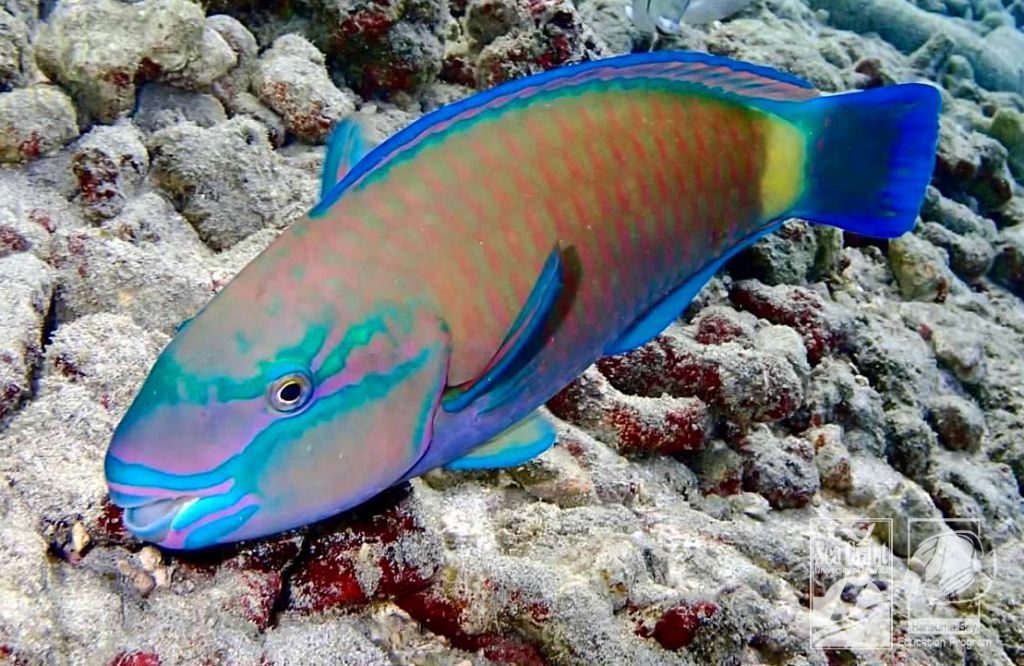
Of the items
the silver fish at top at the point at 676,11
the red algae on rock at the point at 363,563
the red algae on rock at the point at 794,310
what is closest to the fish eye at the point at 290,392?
the red algae on rock at the point at 363,563

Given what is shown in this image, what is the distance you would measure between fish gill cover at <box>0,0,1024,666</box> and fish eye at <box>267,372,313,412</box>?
786 millimetres

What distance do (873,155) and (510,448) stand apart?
95 centimetres

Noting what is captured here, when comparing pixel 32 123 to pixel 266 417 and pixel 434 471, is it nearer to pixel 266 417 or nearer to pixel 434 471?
pixel 434 471

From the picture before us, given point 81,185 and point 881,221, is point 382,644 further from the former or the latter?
point 81,185

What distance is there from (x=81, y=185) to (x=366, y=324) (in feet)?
7.31

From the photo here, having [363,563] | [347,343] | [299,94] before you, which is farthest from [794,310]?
[347,343]

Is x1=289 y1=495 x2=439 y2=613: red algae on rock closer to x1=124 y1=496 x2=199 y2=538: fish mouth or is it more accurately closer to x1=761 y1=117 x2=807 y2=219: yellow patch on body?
x1=124 y1=496 x2=199 y2=538: fish mouth

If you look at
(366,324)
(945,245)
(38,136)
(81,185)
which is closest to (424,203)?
(366,324)

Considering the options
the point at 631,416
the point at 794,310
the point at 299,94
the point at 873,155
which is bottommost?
the point at 794,310

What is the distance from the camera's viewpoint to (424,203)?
4.10 feet

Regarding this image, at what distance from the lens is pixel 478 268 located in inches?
49.4

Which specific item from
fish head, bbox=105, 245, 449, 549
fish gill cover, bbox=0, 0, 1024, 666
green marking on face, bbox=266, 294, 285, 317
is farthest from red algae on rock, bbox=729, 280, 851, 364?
green marking on face, bbox=266, 294, 285, 317

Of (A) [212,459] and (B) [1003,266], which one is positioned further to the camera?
(B) [1003,266]

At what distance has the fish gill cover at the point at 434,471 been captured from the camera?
5.85ft
